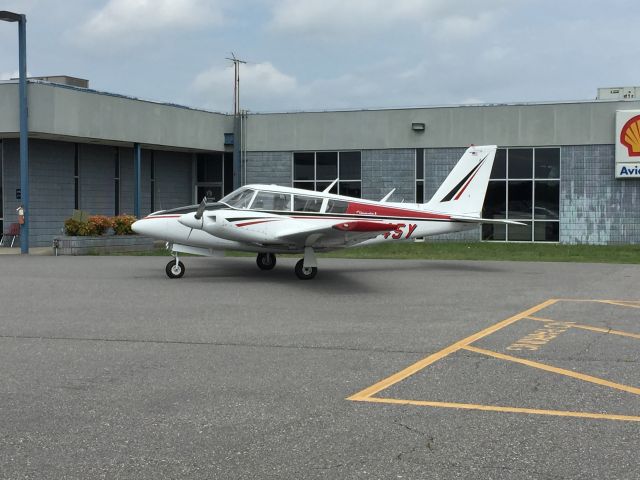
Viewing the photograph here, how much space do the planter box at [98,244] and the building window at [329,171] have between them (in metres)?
9.96

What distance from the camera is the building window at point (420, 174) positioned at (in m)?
32.7

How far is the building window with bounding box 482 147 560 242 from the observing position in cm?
3133

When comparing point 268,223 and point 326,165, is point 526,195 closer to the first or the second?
point 326,165

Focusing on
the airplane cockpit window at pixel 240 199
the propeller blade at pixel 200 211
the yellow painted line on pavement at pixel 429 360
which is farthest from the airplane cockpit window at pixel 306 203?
the yellow painted line on pavement at pixel 429 360

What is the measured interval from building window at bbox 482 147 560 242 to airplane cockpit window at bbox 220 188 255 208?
56.7ft

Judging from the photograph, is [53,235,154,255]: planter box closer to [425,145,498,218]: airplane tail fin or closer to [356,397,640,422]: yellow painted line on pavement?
[425,145,498,218]: airplane tail fin

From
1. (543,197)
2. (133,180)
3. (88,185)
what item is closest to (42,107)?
(88,185)

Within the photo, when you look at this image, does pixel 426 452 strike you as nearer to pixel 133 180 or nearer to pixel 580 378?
pixel 580 378

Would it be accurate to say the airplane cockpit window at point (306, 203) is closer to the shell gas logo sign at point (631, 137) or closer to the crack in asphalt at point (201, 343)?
the crack in asphalt at point (201, 343)

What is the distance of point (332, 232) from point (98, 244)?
12.6 metres

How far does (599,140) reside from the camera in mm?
30531

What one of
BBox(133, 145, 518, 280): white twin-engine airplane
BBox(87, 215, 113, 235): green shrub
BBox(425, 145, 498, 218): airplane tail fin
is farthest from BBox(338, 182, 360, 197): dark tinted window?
BBox(133, 145, 518, 280): white twin-engine airplane

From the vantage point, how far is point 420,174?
32812 mm

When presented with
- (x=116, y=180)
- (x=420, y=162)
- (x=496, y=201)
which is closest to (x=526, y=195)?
(x=496, y=201)
